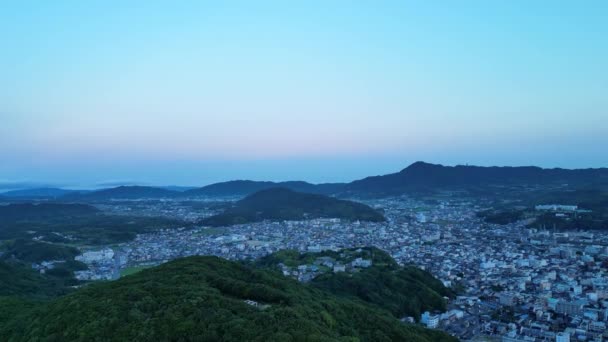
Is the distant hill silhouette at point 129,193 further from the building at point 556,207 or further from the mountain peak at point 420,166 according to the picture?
the building at point 556,207

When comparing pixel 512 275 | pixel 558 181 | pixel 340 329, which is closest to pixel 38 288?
pixel 340 329

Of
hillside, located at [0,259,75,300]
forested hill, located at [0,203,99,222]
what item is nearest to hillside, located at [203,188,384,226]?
forested hill, located at [0,203,99,222]

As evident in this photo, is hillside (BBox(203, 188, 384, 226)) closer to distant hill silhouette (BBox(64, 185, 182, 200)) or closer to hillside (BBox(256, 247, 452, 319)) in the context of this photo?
hillside (BBox(256, 247, 452, 319))

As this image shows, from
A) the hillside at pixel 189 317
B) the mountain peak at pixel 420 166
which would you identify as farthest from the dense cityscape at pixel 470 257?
the mountain peak at pixel 420 166

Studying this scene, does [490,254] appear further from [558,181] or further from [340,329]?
[558,181]

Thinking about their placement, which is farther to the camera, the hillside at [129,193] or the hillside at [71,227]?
the hillside at [129,193]

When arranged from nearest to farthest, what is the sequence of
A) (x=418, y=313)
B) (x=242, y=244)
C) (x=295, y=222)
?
(x=418, y=313) → (x=242, y=244) → (x=295, y=222)
